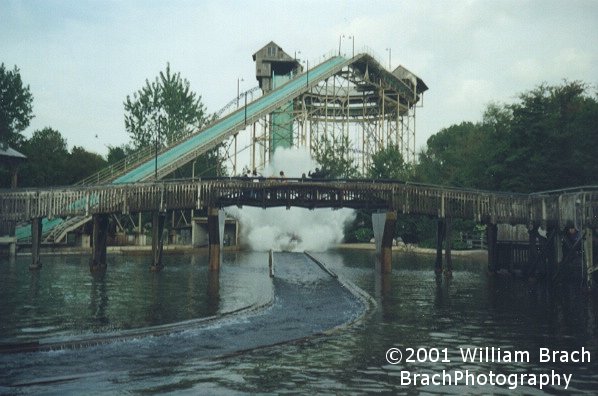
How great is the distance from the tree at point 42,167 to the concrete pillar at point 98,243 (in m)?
24.4

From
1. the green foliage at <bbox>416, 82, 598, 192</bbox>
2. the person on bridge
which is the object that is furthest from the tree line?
the person on bridge

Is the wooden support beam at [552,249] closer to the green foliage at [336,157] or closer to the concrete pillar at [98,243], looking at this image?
the concrete pillar at [98,243]

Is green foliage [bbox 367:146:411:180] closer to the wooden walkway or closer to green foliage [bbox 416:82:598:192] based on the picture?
green foliage [bbox 416:82:598:192]

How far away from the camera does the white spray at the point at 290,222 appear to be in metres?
75.1

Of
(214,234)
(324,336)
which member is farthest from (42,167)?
(324,336)

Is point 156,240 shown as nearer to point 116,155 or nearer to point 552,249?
point 552,249

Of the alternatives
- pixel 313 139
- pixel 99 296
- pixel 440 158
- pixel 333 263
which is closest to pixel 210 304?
pixel 99 296

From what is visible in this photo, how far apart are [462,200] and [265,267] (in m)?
14.2

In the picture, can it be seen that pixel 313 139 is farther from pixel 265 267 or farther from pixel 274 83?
pixel 265 267

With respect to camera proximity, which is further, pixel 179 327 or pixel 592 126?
pixel 592 126

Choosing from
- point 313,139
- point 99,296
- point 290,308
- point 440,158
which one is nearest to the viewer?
point 290,308

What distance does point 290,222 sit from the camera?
78.4 meters

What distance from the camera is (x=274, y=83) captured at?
83.8 metres

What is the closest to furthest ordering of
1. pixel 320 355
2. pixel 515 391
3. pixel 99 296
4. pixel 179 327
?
pixel 515 391 → pixel 320 355 → pixel 179 327 → pixel 99 296
